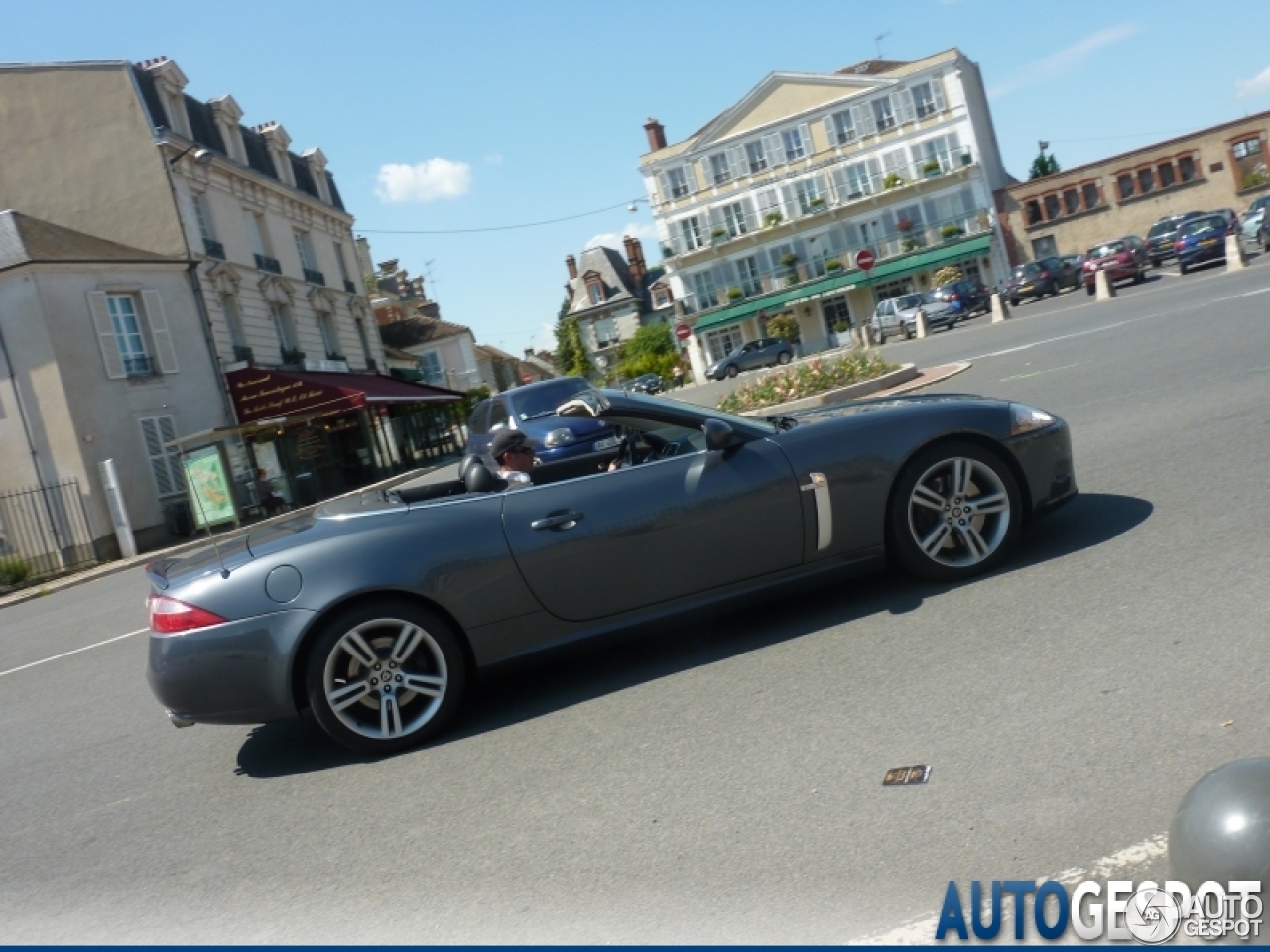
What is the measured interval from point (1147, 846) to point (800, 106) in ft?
234

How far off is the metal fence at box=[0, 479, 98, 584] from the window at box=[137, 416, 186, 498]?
7.92ft

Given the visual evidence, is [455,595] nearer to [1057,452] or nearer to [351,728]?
[351,728]

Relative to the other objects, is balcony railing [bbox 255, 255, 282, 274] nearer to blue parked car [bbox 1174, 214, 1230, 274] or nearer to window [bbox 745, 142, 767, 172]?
blue parked car [bbox 1174, 214, 1230, 274]

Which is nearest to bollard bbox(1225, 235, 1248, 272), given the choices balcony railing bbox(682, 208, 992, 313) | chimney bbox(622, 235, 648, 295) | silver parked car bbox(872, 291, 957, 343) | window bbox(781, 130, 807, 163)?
silver parked car bbox(872, 291, 957, 343)

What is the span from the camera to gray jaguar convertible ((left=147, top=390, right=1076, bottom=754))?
210 inches

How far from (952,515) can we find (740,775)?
90.6 inches

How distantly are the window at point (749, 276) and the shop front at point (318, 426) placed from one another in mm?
35240

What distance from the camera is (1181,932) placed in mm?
2787

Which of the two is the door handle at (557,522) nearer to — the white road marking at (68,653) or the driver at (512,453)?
the driver at (512,453)

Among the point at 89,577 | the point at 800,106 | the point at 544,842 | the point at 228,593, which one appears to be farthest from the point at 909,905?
the point at 800,106

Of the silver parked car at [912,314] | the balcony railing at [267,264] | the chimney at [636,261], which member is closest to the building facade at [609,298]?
the chimney at [636,261]

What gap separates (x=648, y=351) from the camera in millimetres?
84312

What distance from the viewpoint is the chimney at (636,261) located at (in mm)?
102938

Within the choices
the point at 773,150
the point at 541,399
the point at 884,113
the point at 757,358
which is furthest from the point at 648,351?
the point at 541,399
